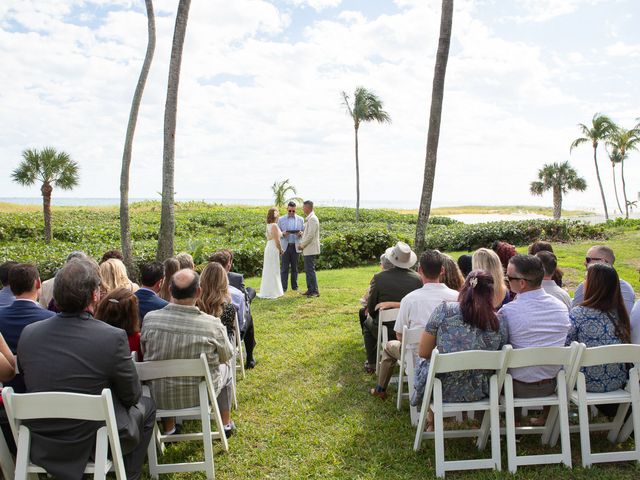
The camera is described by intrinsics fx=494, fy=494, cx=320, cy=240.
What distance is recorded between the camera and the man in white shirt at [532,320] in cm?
407

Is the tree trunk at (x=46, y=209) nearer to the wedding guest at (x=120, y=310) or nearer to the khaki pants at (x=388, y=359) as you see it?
the wedding guest at (x=120, y=310)

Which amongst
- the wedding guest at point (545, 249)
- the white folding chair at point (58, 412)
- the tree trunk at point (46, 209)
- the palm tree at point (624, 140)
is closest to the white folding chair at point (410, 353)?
the wedding guest at point (545, 249)

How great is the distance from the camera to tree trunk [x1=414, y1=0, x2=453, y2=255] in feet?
29.4

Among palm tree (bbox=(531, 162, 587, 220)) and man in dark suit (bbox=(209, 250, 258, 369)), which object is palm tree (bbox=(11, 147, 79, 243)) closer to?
man in dark suit (bbox=(209, 250, 258, 369))

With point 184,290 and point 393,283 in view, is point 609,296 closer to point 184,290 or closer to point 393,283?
point 393,283

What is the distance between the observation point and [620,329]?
4.14 meters

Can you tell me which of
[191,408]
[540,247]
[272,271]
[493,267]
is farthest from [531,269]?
[272,271]

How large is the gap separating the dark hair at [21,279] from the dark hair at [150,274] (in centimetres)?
109

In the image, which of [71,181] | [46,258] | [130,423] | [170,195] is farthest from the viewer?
[71,181]

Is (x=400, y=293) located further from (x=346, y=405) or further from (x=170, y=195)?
(x=170, y=195)

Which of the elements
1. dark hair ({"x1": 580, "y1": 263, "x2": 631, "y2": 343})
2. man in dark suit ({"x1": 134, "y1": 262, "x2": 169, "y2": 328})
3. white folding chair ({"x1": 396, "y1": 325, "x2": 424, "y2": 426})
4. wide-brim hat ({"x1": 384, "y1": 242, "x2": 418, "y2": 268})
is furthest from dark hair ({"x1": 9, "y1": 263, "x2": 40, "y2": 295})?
dark hair ({"x1": 580, "y1": 263, "x2": 631, "y2": 343})

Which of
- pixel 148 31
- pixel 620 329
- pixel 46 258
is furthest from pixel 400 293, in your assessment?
pixel 46 258

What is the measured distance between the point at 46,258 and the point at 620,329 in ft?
43.7

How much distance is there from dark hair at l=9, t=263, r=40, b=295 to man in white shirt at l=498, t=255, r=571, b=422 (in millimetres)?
3888
